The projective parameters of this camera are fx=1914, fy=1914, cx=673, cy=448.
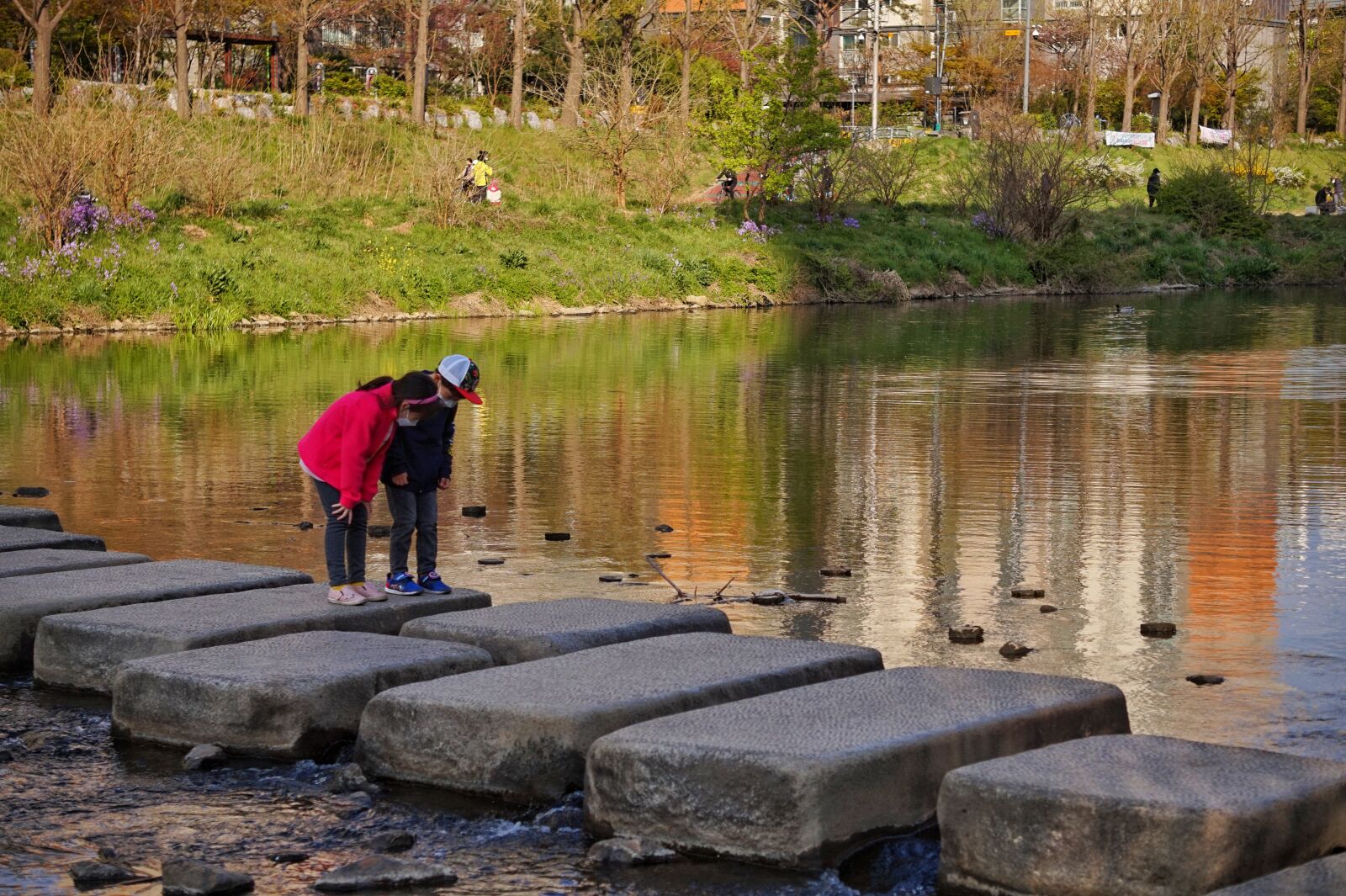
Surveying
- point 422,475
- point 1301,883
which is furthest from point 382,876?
point 422,475

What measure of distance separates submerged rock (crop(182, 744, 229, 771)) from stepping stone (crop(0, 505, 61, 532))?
4373 mm

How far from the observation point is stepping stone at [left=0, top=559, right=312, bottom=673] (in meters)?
8.30

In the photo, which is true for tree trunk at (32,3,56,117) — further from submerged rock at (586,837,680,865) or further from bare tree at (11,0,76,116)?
submerged rock at (586,837,680,865)

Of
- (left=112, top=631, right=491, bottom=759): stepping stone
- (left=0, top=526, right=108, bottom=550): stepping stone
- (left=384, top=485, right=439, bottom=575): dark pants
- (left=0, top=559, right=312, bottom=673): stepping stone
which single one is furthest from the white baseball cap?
(left=0, top=526, right=108, bottom=550): stepping stone

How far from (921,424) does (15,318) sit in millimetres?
17539

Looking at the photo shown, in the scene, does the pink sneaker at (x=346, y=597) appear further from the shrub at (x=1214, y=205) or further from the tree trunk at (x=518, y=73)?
the shrub at (x=1214, y=205)

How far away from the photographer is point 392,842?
5.90 metres

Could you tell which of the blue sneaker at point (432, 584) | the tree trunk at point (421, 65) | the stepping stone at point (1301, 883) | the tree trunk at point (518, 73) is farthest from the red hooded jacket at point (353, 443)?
the tree trunk at point (518, 73)

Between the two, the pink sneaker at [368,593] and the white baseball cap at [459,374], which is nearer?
the pink sneaker at [368,593]

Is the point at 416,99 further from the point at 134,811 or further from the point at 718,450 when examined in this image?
the point at 134,811

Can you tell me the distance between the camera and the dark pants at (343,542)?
27.4ft

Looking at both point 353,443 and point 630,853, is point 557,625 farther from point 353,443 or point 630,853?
point 630,853

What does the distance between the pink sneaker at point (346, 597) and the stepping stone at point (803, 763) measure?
7.95 feet

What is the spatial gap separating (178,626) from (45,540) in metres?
2.54
